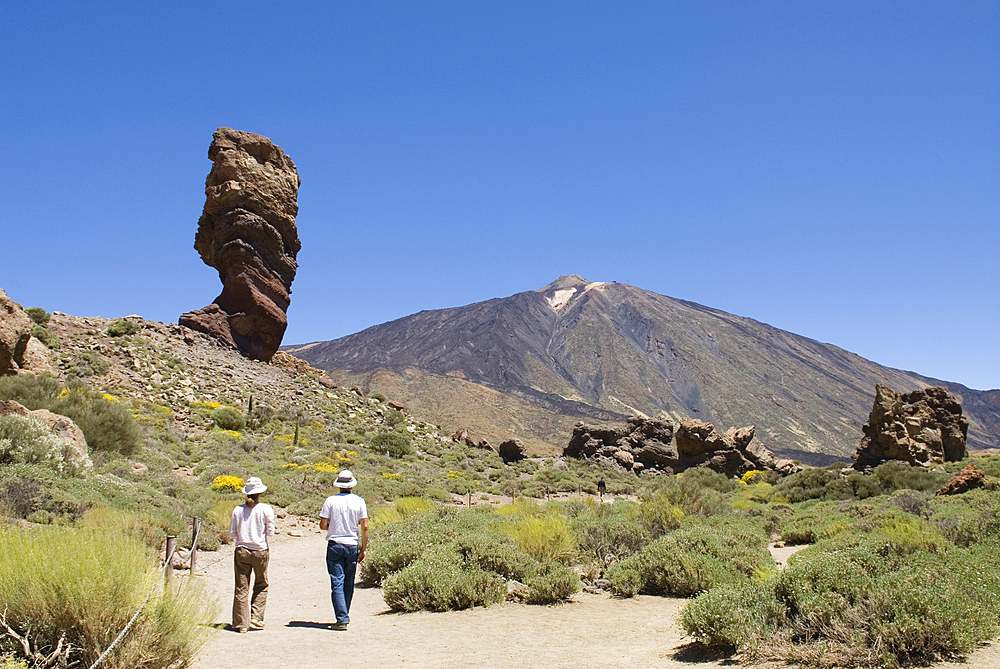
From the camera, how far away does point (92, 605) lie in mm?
4312

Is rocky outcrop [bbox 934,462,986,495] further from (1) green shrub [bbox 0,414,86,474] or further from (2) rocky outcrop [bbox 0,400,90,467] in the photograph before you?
(2) rocky outcrop [bbox 0,400,90,467]

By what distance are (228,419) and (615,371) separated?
108 m

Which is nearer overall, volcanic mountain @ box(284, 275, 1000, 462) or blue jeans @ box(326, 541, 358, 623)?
blue jeans @ box(326, 541, 358, 623)

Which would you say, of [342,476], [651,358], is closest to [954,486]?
[342,476]

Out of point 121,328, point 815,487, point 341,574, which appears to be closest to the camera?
point 341,574

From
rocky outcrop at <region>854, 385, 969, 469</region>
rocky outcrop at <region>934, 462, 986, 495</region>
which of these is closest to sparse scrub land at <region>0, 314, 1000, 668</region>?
rocky outcrop at <region>934, 462, 986, 495</region>

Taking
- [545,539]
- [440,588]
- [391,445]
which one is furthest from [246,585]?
[391,445]

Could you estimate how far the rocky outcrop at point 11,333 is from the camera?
19.0 meters

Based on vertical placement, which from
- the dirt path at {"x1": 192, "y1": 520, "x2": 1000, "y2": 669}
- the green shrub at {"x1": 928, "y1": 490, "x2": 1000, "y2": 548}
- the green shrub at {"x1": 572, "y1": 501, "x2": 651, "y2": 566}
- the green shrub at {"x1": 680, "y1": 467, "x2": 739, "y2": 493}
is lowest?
the dirt path at {"x1": 192, "y1": 520, "x2": 1000, "y2": 669}

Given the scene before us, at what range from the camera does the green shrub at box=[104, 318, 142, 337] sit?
2962 cm

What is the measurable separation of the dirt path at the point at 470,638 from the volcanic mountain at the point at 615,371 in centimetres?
5454

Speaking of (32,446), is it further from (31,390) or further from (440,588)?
(440,588)

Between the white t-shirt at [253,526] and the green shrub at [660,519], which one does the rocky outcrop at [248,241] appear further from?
the white t-shirt at [253,526]

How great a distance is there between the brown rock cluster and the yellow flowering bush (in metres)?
22.1
